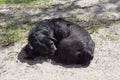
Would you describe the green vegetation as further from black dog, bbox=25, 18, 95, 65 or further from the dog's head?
the dog's head

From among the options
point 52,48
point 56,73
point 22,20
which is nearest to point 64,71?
point 56,73

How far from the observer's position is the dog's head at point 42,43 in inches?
240

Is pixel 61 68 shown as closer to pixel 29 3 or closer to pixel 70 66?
pixel 70 66

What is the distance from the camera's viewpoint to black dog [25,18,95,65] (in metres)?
6.00

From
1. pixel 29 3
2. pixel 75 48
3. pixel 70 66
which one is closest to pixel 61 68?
pixel 70 66

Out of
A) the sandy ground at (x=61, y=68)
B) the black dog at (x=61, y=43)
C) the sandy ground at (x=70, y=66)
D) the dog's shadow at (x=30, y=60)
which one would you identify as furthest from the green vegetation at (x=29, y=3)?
the dog's shadow at (x=30, y=60)

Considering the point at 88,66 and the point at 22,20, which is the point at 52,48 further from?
the point at 22,20

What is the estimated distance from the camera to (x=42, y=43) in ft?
20.0

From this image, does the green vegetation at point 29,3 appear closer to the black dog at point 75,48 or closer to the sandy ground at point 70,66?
the sandy ground at point 70,66

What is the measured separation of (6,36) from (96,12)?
2153 mm

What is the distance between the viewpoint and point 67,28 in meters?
6.23

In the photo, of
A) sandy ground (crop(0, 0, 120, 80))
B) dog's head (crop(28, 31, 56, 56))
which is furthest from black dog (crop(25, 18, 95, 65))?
sandy ground (crop(0, 0, 120, 80))

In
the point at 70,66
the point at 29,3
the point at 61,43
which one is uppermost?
the point at 61,43

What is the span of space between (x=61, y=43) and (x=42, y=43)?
0.35m
